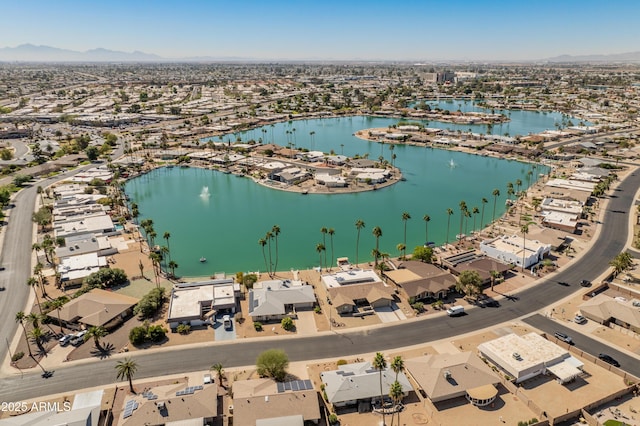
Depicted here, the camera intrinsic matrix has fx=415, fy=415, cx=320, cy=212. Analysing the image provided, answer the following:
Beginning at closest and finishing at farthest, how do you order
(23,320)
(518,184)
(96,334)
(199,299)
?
(96,334) < (23,320) < (199,299) < (518,184)

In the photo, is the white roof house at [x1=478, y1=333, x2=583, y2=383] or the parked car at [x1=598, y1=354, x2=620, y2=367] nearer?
the white roof house at [x1=478, y1=333, x2=583, y2=383]

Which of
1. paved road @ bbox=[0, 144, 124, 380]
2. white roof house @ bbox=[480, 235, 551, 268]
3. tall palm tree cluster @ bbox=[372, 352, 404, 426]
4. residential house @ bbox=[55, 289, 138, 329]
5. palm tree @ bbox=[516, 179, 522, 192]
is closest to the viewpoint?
tall palm tree cluster @ bbox=[372, 352, 404, 426]

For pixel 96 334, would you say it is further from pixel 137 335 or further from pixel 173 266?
pixel 173 266

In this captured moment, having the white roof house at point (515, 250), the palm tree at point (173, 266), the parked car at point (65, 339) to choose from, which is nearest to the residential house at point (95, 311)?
the parked car at point (65, 339)

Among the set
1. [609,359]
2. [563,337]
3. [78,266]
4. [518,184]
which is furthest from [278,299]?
[518,184]

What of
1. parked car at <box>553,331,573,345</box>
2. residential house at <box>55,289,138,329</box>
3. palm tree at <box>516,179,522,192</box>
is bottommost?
parked car at <box>553,331,573,345</box>

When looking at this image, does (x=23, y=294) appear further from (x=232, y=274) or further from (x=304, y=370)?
(x=304, y=370)

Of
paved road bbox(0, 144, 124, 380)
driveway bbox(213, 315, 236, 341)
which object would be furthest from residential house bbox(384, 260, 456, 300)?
paved road bbox(0, 144, 124, 380)

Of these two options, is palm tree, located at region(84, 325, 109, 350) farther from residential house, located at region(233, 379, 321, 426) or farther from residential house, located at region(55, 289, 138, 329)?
residential house, located at region(233, 379, 321, 426)
